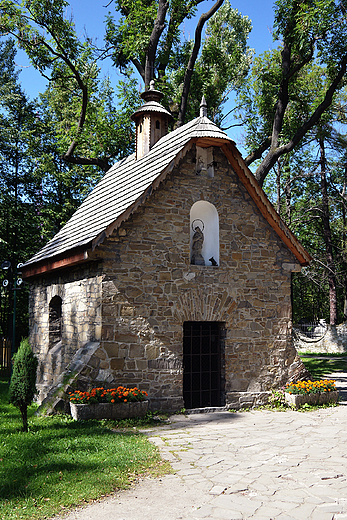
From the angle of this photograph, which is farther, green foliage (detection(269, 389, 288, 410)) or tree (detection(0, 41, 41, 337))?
tree (detection(0, 41, 41, 337))

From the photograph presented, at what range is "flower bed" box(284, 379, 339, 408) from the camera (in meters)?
10.2

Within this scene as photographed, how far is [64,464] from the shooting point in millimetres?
5605

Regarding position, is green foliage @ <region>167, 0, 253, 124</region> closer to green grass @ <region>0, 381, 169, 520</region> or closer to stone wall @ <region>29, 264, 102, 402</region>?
stone wall @ <region>29, 264, 102, 402</region>

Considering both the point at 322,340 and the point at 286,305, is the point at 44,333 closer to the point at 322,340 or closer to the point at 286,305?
the point at 286,305

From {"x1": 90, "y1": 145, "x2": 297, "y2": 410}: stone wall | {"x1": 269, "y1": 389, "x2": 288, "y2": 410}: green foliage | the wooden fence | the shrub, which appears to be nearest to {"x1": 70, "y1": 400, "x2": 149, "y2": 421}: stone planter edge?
{"x1": 90, "y1": 145, "x2": 297, "y2": 410}: stone wall

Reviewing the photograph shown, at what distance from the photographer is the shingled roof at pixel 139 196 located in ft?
29.8

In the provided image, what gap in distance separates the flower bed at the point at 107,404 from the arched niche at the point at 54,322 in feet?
13.8

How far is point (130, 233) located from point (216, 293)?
7.68 feet

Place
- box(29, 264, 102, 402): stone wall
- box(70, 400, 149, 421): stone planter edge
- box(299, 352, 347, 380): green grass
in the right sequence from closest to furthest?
box(70, 400, 149, 421): stone planter edge < box(29, 264, 102, 402): stone wall < box(299, 352, 347, 380): green grass

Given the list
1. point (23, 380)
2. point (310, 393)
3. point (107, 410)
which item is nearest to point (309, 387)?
point (310, 393)

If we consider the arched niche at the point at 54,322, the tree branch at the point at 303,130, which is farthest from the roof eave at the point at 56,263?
the tree branch at the point at 303,130

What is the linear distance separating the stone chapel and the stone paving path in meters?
1.49

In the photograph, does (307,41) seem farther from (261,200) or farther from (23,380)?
(23,380)

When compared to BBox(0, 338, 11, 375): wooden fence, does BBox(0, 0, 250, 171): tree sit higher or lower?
higher
